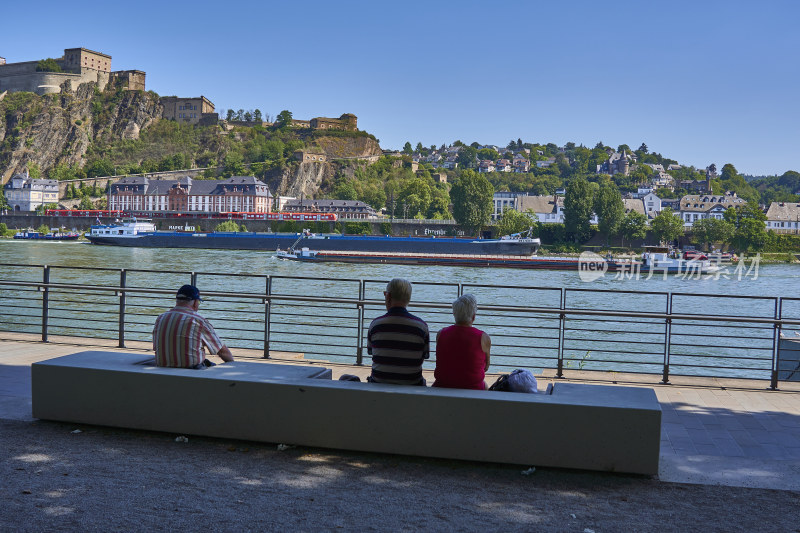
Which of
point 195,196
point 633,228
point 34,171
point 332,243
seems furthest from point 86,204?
point 633,228

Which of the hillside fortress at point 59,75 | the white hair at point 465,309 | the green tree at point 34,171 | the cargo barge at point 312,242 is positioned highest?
the hillside fortress at point 59,75

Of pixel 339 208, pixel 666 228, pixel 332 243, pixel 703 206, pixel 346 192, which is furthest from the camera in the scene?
pixel 703 206

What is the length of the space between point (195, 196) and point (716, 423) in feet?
277

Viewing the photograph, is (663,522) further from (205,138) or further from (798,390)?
(205,138)

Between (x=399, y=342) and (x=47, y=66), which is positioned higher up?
(x=47, y=66)

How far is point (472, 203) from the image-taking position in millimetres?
68250

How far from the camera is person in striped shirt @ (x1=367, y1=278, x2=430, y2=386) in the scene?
293 centimetres

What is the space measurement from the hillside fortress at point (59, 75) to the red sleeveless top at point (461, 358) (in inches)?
4534

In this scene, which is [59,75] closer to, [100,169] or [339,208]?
[100,169]

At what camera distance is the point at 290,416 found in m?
2.95

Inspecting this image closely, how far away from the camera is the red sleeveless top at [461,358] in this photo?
289cm

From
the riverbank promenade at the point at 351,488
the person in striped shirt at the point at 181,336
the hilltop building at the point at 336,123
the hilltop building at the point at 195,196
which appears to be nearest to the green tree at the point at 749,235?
the hilltop building at the point at 195,196

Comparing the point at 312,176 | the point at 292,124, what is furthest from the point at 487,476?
the point at 292,124

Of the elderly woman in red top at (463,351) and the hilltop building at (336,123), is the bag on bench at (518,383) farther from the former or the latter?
the hilltop building at (336,123)
